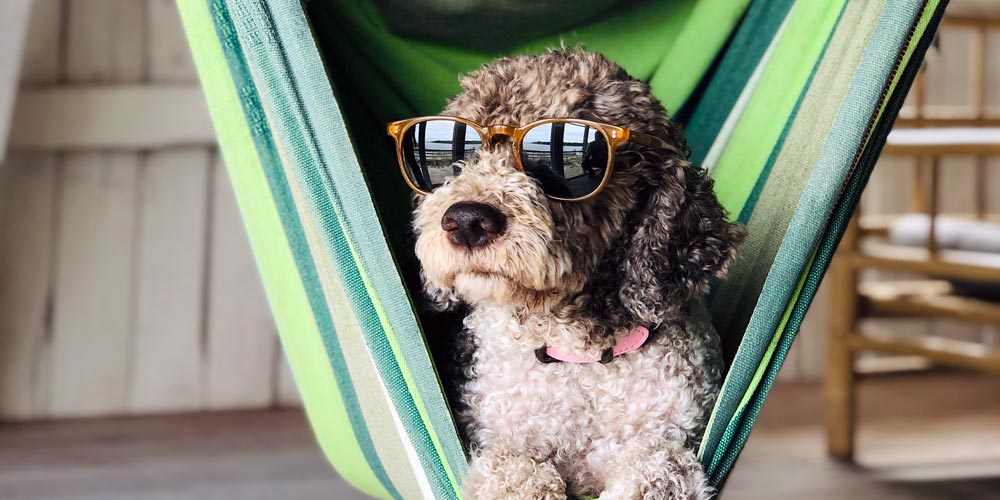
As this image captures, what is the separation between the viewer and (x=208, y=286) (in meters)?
2.83

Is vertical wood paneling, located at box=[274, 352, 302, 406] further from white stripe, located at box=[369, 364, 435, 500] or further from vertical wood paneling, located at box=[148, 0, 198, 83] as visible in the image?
white stripe, located at box=[369, 364, 435, 500]

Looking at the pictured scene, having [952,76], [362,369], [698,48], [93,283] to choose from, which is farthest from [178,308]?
[952,76]

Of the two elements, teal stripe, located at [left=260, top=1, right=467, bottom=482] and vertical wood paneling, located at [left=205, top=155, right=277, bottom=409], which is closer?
teal stripe, located at [left=260, top=1, right=467, bottom=482]

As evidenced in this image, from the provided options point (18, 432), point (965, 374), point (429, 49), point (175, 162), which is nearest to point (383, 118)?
point (429, 49)

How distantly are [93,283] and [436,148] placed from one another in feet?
6.34

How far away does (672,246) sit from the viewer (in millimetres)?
1129

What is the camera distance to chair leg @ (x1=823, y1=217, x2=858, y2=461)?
2424 mm

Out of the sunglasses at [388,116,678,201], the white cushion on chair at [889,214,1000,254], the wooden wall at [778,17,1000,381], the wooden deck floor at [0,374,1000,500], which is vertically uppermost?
the wooden wall at [778,17,1000,381]

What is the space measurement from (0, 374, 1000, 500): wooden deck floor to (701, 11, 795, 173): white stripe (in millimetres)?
940

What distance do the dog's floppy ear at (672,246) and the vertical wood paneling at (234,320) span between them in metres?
1.89

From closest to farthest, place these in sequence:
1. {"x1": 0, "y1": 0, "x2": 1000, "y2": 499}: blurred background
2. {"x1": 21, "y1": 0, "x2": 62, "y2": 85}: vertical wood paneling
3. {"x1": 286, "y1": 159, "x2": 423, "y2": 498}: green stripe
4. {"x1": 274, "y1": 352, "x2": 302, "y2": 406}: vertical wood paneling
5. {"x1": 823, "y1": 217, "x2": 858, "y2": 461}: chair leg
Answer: {"x1": 286, "y1": 159, "x2": 423, "y2": 498}: green stripe, {"x1": 0, "y1": 0, "x2": 1000, "y2": 499}: blurred background, {"x1": 823, "y1": 217, "x2": 858, "y2": 461}: chair leg, {"x1": 21, "y1": 0, "x2": 62, "y2": 85}: vertical wood paneling, {"x1": 274, "y1": 352, "x2": 302, "y2": 406}: vertical wood paneling

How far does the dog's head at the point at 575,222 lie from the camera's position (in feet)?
3.45

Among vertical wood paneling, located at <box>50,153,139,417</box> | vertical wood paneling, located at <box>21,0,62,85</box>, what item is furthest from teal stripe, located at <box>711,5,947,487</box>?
vertical wood paneling, located at <box>21,0,62,85</box>

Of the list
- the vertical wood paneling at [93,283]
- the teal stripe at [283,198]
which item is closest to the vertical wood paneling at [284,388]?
the vertical wood paneling at [93,283]
